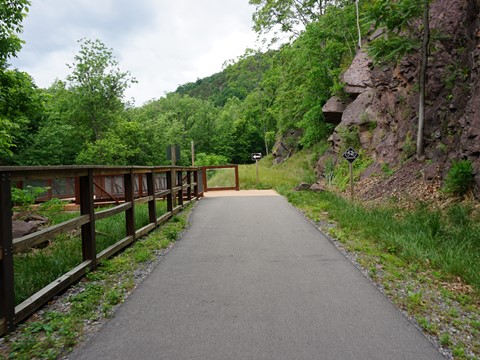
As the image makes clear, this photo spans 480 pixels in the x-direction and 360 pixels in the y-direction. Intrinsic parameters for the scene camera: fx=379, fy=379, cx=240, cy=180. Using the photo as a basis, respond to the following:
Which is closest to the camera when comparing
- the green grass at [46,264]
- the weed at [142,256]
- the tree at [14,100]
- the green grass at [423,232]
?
the green grass at [46,264]

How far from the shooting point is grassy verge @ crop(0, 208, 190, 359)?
9.49 feet

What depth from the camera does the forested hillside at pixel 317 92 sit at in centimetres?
1007

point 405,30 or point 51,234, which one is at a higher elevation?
point 405,30

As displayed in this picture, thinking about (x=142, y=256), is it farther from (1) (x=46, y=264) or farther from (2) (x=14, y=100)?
(2) (x=14, y=100)

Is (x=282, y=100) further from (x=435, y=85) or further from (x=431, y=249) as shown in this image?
(x=431, y=249)

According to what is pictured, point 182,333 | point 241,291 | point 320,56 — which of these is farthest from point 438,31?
point 320,56

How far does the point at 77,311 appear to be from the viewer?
361 centimetres

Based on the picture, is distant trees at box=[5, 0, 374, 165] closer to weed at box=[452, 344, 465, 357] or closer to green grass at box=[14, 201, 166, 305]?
green grass at box=[14, 201, 166, 305]

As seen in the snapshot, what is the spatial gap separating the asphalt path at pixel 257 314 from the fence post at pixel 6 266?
76cm

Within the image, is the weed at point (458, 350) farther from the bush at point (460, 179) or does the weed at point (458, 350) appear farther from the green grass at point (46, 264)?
the bush at point (460, 179)

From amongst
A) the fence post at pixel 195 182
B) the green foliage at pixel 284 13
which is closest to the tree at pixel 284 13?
the green foliage at pixel 284 13

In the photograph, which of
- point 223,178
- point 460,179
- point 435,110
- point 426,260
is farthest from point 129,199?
point 223,178

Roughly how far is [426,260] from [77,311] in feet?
14.0

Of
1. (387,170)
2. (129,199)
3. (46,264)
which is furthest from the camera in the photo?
(387,170)
